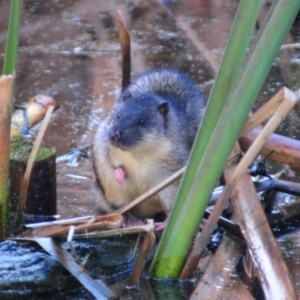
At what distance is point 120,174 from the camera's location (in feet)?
13.1

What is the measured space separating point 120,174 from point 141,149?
0.15 meters

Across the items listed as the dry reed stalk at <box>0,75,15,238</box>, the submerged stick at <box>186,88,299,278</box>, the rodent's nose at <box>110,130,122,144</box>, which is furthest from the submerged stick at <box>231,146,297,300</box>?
the dry reed stalk at <box>0,75,15,238</box>

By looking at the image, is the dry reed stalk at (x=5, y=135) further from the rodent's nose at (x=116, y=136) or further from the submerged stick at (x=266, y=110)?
the submerged stick at (x=266, y=110)

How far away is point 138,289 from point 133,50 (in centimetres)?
428

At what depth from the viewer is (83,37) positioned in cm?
784

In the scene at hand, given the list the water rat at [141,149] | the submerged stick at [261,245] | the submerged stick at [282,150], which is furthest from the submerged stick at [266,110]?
the water rat at [141,149]

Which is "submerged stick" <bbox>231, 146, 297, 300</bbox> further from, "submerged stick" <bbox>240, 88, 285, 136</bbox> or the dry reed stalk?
the dry reed stalk

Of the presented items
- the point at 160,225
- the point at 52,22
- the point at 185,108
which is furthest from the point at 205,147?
the point at 52,22

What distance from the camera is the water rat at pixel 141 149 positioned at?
13.0ft

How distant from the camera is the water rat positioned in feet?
13.0

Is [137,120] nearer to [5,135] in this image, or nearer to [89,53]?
[5,135]

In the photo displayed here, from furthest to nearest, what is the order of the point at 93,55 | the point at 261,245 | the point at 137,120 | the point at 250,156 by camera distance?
the point at 93,55 < the point at 137,120 < the point at 261,245 < the point at 250,156

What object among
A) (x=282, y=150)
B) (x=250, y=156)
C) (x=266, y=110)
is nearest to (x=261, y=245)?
(x=250, y=156)

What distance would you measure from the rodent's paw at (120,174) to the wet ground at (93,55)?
38 cm
